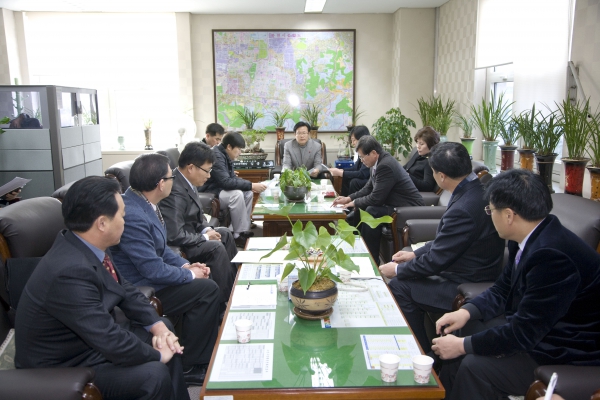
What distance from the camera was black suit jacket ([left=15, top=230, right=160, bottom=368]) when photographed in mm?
1645

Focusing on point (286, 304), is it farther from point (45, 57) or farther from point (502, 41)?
point (45, 57)

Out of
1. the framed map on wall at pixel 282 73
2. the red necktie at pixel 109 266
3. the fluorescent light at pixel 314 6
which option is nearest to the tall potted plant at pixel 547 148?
the red necktie at pixel 109 266

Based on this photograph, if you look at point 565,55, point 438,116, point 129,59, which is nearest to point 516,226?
point 565,55

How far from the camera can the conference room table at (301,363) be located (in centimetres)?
152

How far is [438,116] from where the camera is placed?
560 centimetres

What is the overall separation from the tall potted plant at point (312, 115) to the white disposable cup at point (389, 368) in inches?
225

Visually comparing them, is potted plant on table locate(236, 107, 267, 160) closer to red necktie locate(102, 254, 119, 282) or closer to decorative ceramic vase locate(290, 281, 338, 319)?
red necktie locate(102, 254, 119, 282)

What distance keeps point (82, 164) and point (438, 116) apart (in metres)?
4.57

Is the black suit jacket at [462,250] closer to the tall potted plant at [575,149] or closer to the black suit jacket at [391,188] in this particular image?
the tall potted plant at [575,149]

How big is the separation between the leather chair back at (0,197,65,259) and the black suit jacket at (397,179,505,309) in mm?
1835

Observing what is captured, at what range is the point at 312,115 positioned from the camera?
7199 millimetres

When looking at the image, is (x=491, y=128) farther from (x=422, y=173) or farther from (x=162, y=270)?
(x=162, y=270)

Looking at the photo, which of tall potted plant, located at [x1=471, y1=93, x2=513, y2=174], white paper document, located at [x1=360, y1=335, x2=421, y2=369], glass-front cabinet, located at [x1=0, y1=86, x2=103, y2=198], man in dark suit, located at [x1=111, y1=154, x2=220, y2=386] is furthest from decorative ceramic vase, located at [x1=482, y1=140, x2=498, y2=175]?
glass-front cabinet, located at [x1=0, y1=86, x2=103, y2=198]

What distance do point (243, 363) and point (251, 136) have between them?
5284 mm
